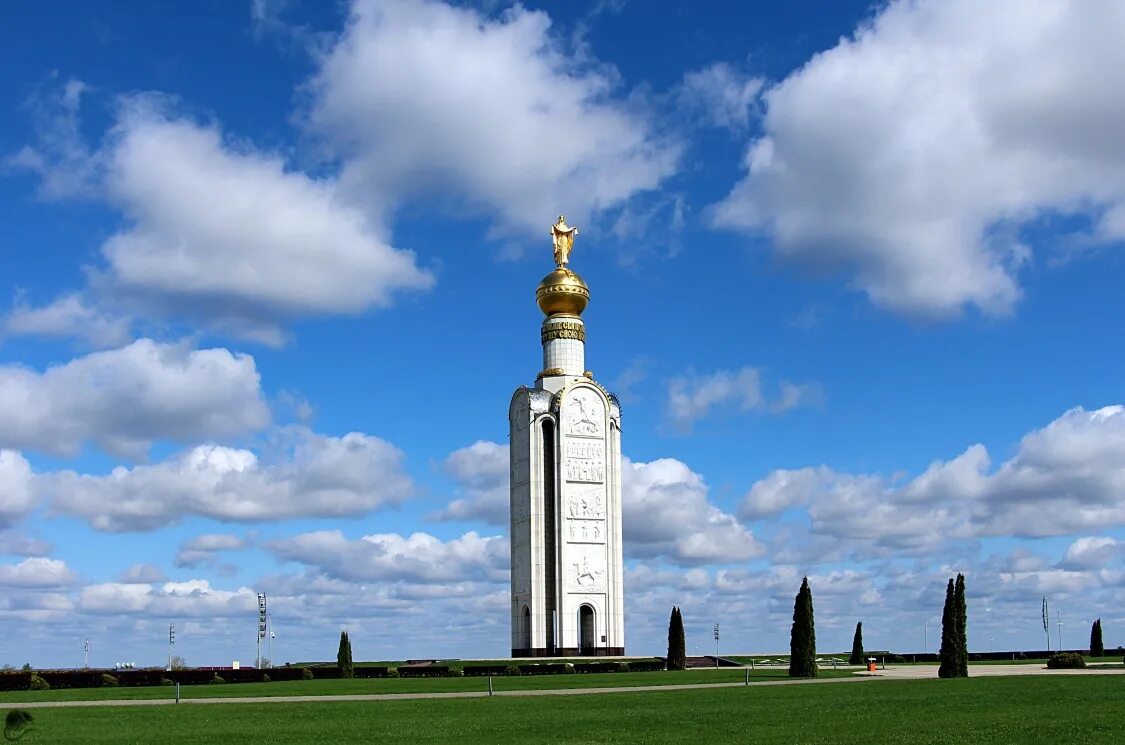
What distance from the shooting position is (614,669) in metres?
A: 56.2

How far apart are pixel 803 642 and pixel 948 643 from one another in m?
5.24

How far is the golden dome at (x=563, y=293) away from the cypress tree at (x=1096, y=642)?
3342 cm

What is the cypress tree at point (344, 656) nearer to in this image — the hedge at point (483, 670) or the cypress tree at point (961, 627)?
the hedge at point (483, 670)

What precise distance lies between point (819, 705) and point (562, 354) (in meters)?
46.1

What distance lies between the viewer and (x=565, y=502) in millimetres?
68500

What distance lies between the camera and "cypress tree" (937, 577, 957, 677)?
39.9 metres

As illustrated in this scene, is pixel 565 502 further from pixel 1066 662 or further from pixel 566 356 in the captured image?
pixel 1066 662

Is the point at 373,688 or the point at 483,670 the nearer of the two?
the point at 373,688

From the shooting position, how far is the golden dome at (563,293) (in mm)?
70812

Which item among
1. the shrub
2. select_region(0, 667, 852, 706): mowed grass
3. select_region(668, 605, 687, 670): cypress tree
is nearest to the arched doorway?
select_region(668, 605, 687, 670): cypress tree

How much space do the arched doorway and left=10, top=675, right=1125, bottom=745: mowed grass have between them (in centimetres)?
3552

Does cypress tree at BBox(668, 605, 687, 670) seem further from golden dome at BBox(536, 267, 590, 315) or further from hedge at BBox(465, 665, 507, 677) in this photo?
golden dome at BBox(536, 267, 590, 315)

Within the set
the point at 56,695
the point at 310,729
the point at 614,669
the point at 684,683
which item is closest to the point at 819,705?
the point at 310,729

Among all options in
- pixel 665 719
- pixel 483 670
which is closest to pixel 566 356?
Result: pixel 483 670
